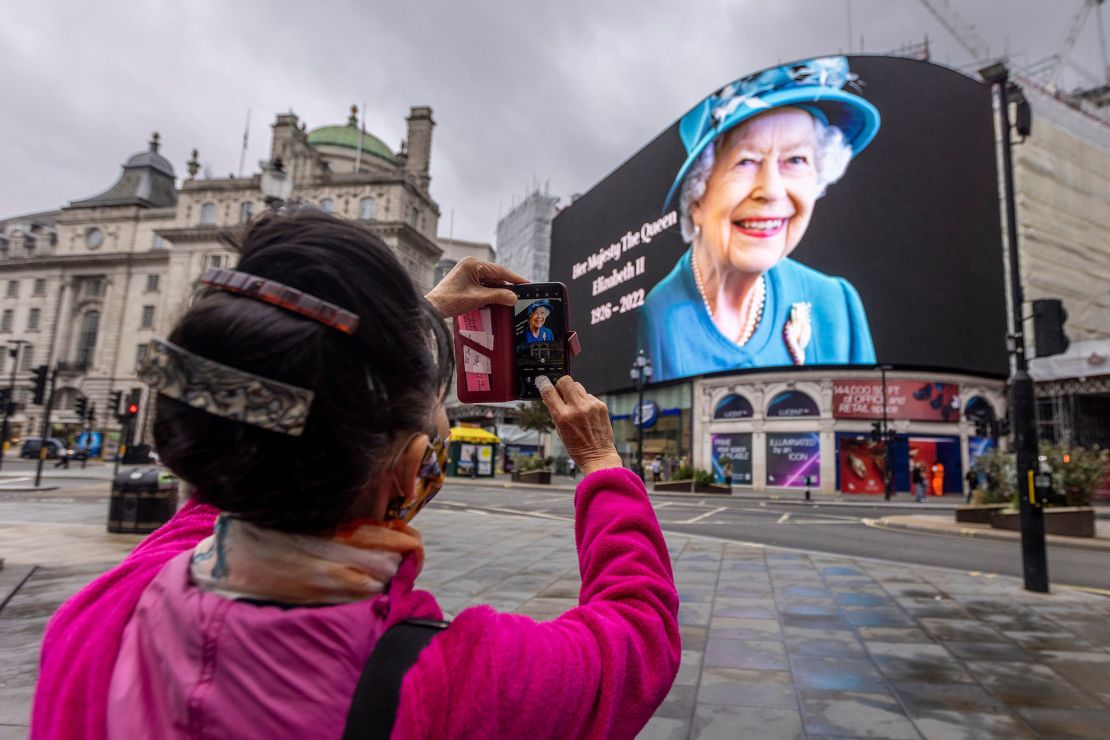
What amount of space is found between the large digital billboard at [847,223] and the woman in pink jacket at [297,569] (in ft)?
119

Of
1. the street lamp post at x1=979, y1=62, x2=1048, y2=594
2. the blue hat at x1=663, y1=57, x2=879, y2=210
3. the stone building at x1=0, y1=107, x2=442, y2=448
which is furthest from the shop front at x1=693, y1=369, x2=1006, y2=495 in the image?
the stone building at x1=0, y1=107, x2=442, y2=448

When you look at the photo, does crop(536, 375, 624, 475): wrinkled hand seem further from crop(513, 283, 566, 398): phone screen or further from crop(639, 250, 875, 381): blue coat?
crop(639, 250, 875, 381): blue coat

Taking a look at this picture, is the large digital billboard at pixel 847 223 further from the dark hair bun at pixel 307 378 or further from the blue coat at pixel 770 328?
the dark hair bun at pixel 307 378

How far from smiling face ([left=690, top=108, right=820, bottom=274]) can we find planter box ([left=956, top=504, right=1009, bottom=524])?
24.0 meters

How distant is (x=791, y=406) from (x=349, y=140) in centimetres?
4859

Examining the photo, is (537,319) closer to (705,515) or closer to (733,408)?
(705,515)

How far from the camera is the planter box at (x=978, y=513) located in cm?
1482

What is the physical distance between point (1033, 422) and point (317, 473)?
8.81m

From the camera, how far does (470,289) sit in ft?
4.70

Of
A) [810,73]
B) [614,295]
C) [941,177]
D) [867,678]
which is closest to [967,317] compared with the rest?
[941,177]

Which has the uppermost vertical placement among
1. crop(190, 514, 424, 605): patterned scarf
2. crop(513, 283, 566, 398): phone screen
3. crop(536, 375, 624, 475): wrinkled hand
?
crop(513, 283, 566, 398): phone screen

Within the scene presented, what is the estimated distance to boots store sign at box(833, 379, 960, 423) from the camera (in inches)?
1297

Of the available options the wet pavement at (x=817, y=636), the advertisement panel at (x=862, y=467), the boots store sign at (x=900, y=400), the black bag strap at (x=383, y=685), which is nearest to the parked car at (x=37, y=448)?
the wet pavement at (x=817, y=636)

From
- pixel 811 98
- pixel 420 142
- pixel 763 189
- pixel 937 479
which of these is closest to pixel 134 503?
pixel 937 479
